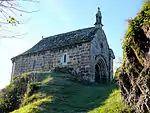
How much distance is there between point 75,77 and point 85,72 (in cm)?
127

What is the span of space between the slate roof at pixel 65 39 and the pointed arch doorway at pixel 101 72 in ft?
10.5

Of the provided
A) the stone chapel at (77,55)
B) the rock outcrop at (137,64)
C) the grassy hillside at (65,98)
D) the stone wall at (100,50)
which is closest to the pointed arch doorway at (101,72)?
the stone chapel at (77,55)

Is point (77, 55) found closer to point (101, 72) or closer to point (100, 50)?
point (100, 50)

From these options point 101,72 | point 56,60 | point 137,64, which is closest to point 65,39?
point 56,60

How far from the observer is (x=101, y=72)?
105 ft

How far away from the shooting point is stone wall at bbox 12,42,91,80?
29.1m

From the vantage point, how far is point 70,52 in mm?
30562

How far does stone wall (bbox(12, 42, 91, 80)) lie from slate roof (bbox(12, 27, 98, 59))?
20.5 inches

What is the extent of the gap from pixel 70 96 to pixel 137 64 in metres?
9.53

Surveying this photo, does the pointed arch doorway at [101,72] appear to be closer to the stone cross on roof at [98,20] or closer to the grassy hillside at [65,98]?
the stone cross on roof at [98,20]

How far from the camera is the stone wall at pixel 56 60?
95.5ft

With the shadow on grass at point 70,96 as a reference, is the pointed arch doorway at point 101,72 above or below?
above

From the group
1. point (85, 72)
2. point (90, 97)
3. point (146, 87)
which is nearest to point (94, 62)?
point (85, 72)

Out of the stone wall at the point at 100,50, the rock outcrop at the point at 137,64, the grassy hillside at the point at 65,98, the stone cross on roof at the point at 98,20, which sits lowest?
the grassy hillside at the point at 65,98
